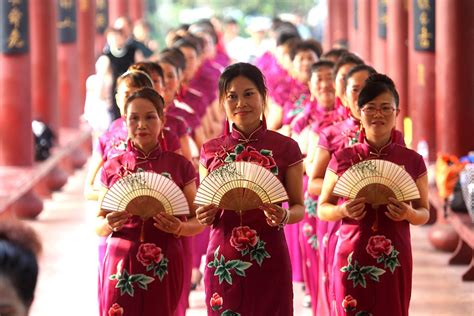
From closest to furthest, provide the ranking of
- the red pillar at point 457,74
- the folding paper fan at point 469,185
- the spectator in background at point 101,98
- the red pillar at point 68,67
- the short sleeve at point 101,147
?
the short sleeve at point 101,147, the folding paper fan at point 469,185, the red pillar at point 457,74, the spectator in background at point 101,98, the red pillar at point 68,67

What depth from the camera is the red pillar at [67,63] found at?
1875 centimetres

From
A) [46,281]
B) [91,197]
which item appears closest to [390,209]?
[91,197]

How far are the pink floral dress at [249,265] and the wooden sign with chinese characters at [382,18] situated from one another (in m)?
12.9

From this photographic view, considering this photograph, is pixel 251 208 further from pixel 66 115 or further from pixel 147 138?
pixel 66 115

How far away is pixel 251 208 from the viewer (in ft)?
18.9

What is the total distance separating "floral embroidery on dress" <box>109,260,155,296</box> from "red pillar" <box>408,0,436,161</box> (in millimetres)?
7308

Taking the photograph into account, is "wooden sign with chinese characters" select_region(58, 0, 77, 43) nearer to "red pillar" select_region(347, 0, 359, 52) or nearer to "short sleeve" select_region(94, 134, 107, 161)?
"red pillar" select_region(347, 0, 359, 52)

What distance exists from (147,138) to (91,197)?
2.64ft

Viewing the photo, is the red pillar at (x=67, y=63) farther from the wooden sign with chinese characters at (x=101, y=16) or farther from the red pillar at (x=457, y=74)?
the red pillar at (x=457, y=74)

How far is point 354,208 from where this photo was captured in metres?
5.93

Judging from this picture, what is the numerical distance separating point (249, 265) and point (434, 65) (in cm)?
774

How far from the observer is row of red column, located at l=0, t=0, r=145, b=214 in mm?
13094

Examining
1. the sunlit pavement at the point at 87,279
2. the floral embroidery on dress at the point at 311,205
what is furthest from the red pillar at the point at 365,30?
the floral embroidery on dress at the point at 311,205

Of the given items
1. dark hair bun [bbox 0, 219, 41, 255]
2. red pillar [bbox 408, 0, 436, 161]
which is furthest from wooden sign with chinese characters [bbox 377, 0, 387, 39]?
dark hair bun [bbox 0, 219, 41, 255]
